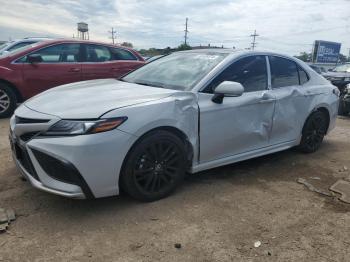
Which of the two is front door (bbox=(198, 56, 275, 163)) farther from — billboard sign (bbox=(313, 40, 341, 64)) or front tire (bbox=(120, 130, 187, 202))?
billboard sign (bbox=(313, 40, 341, 64))

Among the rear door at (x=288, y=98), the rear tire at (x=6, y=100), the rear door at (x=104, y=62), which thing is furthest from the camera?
the rear door at (x=104, y=62)

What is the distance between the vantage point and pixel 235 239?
3104mm

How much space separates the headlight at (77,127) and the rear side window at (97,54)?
5183 millimetres

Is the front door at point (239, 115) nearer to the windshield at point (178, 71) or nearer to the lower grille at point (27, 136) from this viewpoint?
the windshield at point (178, 71)

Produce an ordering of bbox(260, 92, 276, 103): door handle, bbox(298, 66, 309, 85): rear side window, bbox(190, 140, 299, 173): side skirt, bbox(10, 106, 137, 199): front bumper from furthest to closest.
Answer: bbox(298, 66, 309, 85): rear side window
bbox(260, 92, 276, 103): door handle
bbox(190, 140, 299, 173): side skirt
bbox(10, 106, 137, 199): front bumper

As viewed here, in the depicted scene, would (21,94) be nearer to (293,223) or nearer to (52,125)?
(52,125)

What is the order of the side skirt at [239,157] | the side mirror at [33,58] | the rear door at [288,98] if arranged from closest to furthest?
the side skirt at [239,157]
the rear door at [288,98]
the side mirror at [33,58]

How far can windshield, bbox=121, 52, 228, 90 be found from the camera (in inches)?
160

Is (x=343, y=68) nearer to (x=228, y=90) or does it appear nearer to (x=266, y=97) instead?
(x=266, y=97)

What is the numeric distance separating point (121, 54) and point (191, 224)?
6053 millimetres

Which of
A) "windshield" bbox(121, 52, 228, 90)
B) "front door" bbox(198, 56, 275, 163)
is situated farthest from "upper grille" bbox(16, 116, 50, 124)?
"front door" bbox(198, 56, 275, 163)

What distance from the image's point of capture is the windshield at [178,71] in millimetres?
4059

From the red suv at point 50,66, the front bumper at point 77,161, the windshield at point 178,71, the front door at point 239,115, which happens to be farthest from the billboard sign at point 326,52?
the front bumper at point 77,161

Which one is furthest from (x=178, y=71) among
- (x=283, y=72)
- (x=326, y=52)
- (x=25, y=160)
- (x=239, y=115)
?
(x=326, y=52)
